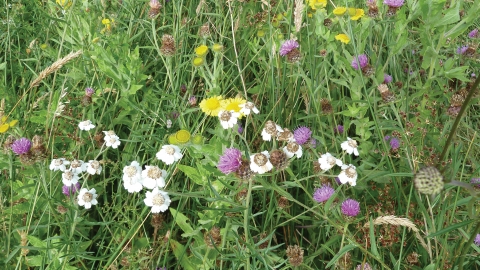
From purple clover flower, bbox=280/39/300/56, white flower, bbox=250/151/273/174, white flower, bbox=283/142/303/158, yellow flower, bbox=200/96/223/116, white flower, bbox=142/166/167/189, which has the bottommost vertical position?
white flower, bbox=142/166/167/189

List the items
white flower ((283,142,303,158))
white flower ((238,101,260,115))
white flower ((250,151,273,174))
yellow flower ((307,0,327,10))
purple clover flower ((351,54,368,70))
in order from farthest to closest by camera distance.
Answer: yellow flower ((307,0,327,10)) → purple clover flower ((351,54,368,70)) → white flower ((238,101,260,115)) → white flower ((283,142,303,158)) → white flower ((250,151,273,174))

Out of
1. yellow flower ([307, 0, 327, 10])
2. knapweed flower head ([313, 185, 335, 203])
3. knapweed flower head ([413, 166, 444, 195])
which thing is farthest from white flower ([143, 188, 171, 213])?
yellow flower ([307, 0, 327, 10])

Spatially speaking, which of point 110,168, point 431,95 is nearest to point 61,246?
point 110,168

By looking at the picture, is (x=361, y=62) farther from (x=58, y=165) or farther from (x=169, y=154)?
(x=58, y=165)

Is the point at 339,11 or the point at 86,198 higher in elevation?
the point at 339,11

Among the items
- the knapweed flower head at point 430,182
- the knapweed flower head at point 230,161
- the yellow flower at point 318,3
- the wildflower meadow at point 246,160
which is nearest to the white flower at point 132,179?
the wildflower meadow at point 246,160

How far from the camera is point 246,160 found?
991 millimetres

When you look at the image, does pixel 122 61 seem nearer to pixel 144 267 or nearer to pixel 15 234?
pixel 15 234

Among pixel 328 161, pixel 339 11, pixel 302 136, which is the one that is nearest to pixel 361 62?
pixel 339 11

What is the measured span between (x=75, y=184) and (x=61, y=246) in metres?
0.17

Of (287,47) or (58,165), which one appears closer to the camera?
(58,165)

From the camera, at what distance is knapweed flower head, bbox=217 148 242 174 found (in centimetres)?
98

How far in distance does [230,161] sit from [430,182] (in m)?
0.44

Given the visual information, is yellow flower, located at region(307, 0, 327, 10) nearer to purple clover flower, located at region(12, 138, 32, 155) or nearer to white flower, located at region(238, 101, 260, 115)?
white flower, located at region(238, 101, 260, 115)
